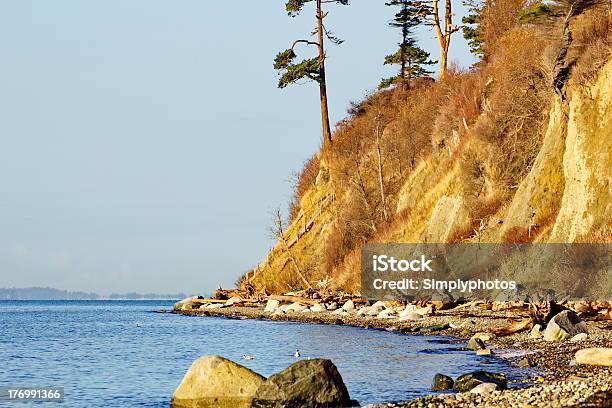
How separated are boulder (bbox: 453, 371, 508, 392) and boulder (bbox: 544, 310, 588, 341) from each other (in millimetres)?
7296

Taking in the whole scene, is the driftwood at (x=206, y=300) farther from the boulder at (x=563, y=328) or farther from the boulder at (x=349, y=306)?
the boulder at (x=563, y=328)

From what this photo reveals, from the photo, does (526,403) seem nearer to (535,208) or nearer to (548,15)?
(535,208)

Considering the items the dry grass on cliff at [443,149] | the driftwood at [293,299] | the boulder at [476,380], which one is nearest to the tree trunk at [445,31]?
the dry grass on cliff at [443,149]

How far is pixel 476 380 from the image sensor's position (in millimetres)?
16719

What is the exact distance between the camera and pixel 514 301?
33.8 meters

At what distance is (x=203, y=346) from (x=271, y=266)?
28302 millimetres

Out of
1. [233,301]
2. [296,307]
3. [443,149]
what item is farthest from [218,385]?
[233,301]

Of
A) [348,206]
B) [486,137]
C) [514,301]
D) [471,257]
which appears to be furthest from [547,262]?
[348,206]

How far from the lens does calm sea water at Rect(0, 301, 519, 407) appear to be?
19.6 metres

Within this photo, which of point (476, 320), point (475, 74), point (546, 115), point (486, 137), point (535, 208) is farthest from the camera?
point (475, 74)

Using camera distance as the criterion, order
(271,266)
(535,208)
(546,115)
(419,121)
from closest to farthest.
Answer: (535,208) → (546,115) → (419,121) → (271,266)

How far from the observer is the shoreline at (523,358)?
13.8m

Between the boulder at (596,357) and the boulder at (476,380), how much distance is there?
258cm

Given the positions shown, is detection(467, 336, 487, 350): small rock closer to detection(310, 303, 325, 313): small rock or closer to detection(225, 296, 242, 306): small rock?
detection(310, 303, 325, 313): small rock
